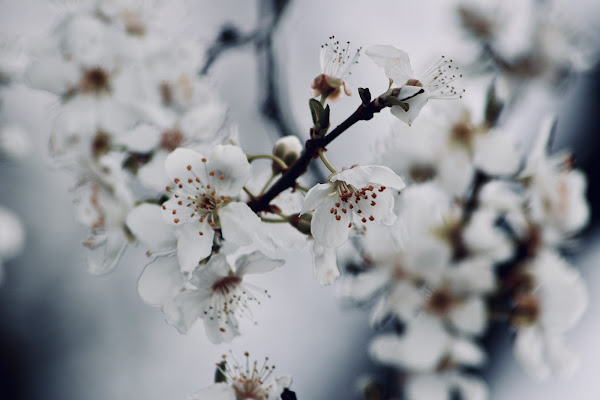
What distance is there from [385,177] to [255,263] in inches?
9.5

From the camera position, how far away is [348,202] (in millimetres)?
767

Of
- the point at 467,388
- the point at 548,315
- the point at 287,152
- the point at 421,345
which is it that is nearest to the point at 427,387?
the point at 467,388

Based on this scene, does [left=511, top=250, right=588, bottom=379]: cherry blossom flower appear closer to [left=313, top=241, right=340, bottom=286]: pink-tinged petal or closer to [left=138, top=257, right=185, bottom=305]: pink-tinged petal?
[left=313, top=241, right=340, bottom=286]: pink-tinged petal

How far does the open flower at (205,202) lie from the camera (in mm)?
728

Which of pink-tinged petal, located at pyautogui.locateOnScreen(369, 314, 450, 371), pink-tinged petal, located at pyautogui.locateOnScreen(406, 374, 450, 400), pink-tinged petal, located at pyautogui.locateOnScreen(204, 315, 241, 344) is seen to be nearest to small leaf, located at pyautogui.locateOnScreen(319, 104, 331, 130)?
pink-tinged petal, located at pyautogui.locateOnScreen(204, 315, 241, 344)

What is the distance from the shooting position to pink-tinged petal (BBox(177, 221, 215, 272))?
73 cm

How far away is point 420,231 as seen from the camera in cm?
Answer: 136

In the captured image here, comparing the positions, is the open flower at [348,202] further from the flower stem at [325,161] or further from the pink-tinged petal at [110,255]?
the pink-tinged petal at [110,255]

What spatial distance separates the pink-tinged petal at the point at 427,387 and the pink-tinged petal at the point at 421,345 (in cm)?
12

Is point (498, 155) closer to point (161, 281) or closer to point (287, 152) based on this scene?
point (287, 152)

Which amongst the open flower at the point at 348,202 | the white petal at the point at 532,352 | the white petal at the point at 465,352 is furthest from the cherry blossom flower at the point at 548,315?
the open flower at the point at 348,202

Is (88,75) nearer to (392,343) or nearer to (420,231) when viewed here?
(420,231)

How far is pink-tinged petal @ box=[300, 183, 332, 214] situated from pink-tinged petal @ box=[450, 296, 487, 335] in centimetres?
83

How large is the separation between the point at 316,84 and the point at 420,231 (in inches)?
27.3
